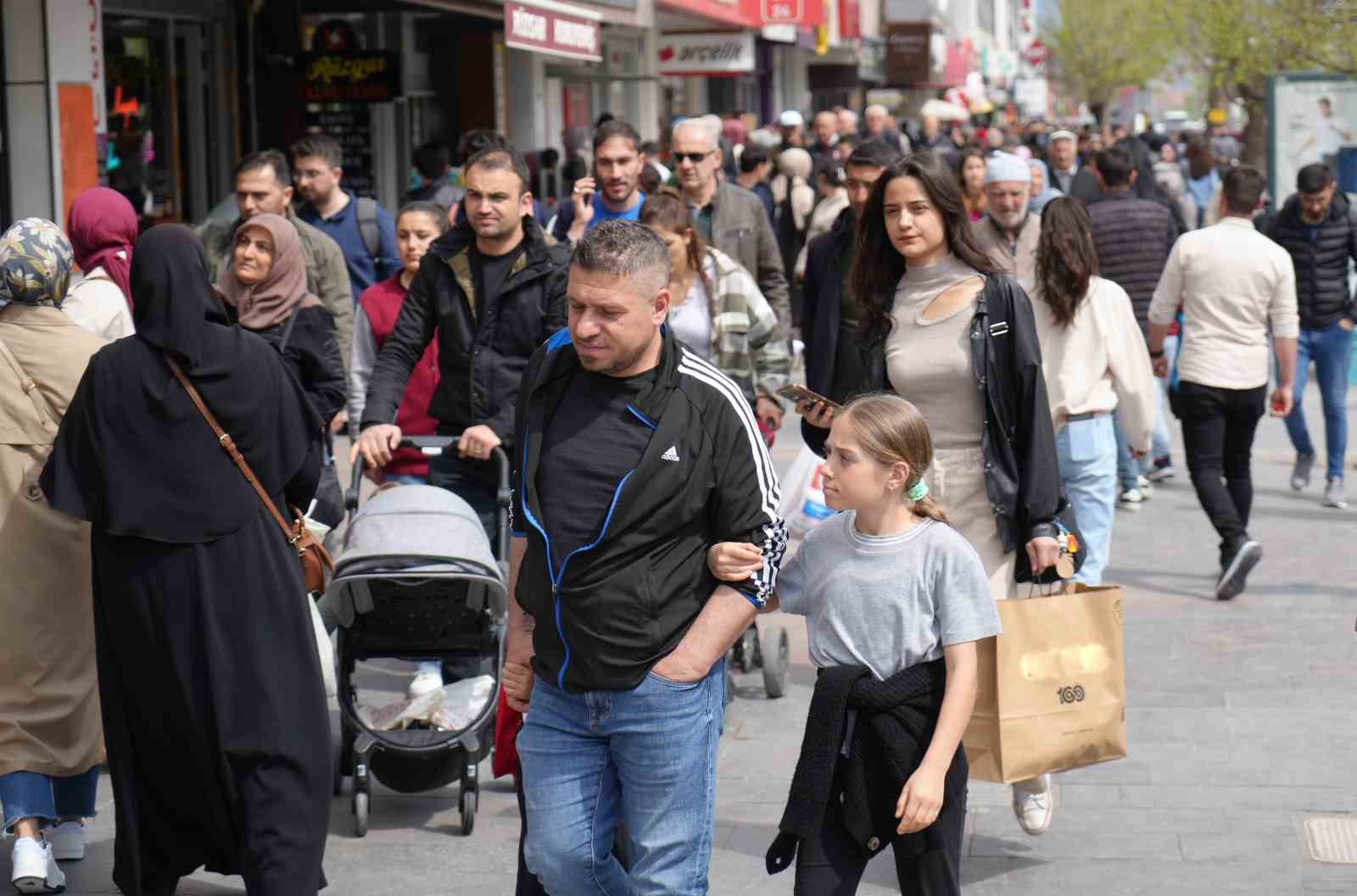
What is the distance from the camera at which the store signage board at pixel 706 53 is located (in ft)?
88.6

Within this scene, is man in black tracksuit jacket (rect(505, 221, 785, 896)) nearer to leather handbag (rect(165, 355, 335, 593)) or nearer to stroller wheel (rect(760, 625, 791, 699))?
leather handbag (rect(165, 355, 335, 593))

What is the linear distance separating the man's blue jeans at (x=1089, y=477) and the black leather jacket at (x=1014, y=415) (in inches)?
84.4

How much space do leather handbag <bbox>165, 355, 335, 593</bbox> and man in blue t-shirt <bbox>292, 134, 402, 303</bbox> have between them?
14.5ft

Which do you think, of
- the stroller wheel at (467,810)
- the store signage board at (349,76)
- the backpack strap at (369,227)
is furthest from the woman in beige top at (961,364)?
the store signage board at (349,76)

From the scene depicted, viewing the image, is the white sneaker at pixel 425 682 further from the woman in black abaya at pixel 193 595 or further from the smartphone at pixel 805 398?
the smartphone at pixel 805 398

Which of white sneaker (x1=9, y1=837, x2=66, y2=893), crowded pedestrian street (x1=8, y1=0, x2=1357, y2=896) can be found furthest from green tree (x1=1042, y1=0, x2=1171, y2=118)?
white sneaker (x1=9, y1=837, x2=66, y2=893)

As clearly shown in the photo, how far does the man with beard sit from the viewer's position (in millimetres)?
8586

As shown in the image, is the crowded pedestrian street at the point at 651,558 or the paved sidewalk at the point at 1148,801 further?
the paved sidewalk at the point at 1148,801

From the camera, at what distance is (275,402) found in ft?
16.5

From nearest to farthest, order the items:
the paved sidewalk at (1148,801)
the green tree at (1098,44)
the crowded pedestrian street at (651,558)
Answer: the crowded pedestrian street at (651,558), the paved sidewalk at (1148,801), the green tree at (1098,44)

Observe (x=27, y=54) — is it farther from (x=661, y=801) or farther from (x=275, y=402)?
(x=661, y=801)

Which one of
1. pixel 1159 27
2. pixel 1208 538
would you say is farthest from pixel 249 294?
pixel 1159 27

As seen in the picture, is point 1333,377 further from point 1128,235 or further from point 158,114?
point 158,114

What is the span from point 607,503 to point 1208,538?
7414 mm
